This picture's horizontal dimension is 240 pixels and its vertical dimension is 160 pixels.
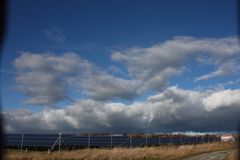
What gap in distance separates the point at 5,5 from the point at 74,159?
1078 inches

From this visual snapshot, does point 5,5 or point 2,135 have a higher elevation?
point 5,5

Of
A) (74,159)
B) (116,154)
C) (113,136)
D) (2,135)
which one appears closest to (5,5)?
(2,135)

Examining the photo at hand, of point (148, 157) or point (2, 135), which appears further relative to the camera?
point (148, 157)

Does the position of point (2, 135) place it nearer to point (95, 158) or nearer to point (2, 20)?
point (2, 20)

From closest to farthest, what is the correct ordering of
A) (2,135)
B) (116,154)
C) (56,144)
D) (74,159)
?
(2,135)
(74,159)
(116,154)
(56,144)

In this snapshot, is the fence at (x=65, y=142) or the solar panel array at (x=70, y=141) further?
the solar panel array at (x=70, y=141)

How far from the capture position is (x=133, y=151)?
1268 inches

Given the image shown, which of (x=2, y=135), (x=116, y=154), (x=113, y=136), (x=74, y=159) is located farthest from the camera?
(x=113, y=136)

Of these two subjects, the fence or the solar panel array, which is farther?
the solar panel array

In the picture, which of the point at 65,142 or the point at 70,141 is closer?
the point at 65,142

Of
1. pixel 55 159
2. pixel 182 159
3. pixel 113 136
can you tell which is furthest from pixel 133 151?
pixel 113 136

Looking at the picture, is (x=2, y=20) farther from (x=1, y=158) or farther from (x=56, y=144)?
(x=56, y=144)

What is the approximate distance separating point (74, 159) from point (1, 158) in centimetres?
2733

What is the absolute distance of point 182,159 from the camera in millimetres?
30734
